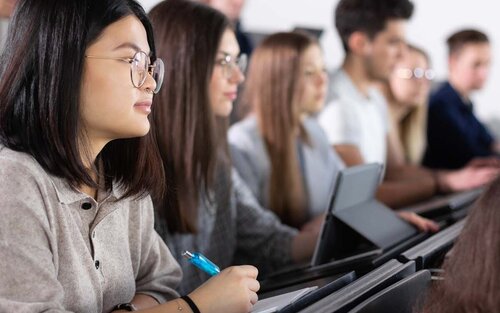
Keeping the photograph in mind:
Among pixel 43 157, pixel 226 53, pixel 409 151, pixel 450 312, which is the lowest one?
pixel 409 151

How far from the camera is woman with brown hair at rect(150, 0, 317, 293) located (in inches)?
66.1

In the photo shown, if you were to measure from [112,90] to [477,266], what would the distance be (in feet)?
1.76

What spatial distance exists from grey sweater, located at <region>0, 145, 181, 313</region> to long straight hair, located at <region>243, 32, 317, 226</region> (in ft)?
3.04

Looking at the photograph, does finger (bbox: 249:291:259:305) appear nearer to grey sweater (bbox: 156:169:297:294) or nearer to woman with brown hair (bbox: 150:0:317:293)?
woman with brown hair (bbox: 150:0:317:293)

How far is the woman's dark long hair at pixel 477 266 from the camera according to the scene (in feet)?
2.67

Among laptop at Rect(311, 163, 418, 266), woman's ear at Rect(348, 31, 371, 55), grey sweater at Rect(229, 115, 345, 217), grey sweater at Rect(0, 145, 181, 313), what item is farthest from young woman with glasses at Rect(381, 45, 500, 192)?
grey sweater at Rect(0, 145, 181, 313)

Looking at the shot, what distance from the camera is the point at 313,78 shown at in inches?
92.8

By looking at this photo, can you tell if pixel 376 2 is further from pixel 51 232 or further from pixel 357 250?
pixel 51 232

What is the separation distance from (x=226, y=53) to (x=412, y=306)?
0.91 meters

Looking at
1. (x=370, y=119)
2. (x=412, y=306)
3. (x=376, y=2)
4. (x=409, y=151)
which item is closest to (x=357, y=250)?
(x=412, y=306)

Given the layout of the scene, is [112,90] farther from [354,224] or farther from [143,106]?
[354,224]

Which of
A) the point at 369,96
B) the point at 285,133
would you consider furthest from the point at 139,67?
the point at 369,96

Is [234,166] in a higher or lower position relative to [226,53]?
lower

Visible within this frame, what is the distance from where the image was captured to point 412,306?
1.04 m
